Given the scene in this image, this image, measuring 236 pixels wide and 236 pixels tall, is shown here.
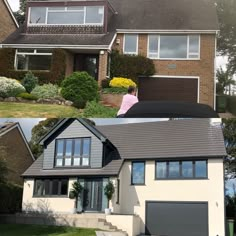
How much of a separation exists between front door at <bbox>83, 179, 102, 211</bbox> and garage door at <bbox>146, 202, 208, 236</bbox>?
1.45 meters

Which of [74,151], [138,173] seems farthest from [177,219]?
[138,173]

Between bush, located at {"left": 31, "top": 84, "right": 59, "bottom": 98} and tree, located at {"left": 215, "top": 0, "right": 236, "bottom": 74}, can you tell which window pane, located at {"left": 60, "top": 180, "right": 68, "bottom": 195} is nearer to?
bush, located at {"left": 31, "top": 84, "right": 59, "bottom": 98}

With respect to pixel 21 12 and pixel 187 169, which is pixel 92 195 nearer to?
pixel 187 169

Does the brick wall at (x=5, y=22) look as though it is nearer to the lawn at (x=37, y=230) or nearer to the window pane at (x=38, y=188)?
the lawn at (x=37, y=230)

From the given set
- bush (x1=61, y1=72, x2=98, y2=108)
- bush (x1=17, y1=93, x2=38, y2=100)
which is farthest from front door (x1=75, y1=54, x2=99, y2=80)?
bush (x1=17, y1=93, x2=38, y2=100)

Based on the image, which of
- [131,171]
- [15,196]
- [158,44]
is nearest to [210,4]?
[15,196]

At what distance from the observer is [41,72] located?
15.8 ft

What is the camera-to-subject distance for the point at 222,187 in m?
8.10

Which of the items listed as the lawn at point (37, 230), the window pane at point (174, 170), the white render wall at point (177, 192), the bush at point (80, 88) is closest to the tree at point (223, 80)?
the bush at point (80, 88)

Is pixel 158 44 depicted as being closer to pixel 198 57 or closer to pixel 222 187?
pixel 198 57

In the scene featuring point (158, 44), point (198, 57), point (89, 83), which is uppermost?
point (158, 44)

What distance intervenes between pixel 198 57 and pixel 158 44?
1316 millimetres

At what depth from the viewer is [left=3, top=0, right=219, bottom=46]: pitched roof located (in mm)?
3266

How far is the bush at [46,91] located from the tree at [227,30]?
3.46ft
